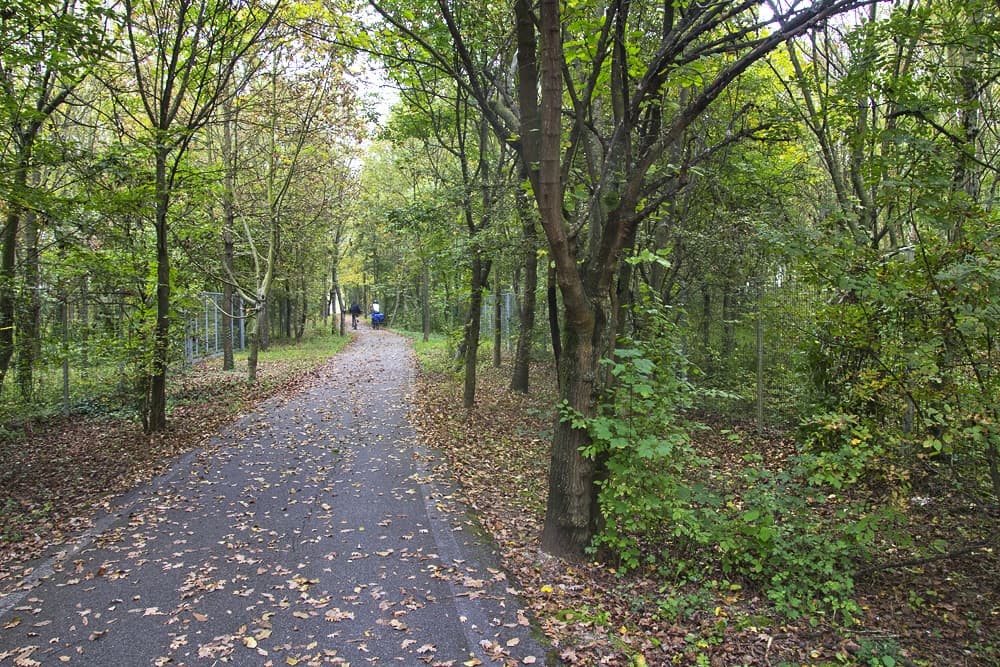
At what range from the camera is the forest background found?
3.94 meters

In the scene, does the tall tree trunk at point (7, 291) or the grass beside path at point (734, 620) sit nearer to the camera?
the grass beside path at point (734, 620)

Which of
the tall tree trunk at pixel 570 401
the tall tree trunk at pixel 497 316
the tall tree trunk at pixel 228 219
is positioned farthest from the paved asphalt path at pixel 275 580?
the tall tree trunk at pixel 228 219

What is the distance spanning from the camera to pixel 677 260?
9.90m

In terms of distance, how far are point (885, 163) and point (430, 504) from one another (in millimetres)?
5182

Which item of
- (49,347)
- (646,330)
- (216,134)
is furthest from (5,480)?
(216,134)

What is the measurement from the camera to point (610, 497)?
4.42 metres

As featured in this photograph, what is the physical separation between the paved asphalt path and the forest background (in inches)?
35.1

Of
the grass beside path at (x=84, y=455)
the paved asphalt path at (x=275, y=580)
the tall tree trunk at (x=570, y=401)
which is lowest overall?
the paved asphalt path at (x=275, y=580)

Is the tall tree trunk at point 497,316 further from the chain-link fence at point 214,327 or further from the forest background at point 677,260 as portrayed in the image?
the chain-link fence at point 214,327

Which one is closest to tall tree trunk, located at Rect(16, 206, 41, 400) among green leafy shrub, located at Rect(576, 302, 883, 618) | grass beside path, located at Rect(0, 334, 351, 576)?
grass beside path, located at Rect(0, 334, 351, 576)

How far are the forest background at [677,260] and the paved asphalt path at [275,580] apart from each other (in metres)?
0.89

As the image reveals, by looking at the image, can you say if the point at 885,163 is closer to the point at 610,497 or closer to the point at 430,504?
the point at 610,497

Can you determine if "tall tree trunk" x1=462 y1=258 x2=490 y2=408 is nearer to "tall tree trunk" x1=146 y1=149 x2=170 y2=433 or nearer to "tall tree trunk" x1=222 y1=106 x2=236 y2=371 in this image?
"tall tree trunk" x1=146 y1=149 x2=170 y2=433

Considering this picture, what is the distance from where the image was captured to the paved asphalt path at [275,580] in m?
3.67
